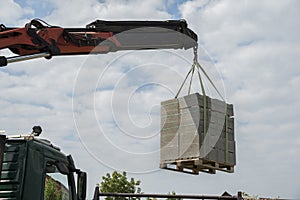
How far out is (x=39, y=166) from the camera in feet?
17.7

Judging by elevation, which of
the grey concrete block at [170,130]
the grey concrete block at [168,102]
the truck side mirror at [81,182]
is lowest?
the truck side mirror at [81,182]

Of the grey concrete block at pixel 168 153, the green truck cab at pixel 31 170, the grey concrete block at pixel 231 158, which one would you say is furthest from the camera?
the grey concrete block at pixel 231 158

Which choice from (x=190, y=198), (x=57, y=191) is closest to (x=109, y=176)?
(x=190, y=198)

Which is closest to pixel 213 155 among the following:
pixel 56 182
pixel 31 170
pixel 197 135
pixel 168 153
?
pixel 197 135

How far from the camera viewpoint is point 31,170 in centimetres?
527

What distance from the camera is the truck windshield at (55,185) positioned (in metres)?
5.50

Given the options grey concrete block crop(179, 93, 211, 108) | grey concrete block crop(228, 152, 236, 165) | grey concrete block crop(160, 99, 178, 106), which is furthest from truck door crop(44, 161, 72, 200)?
grey concrete block crop(228, 152, 236, 165)

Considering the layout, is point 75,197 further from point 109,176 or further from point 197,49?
point 109,176

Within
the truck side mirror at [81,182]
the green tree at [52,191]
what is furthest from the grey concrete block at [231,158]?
the green tree at [52,191]

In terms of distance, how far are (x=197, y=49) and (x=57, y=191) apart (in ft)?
13.1

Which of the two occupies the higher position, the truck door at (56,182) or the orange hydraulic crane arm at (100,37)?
the orange hydraulic crane arm at (100,37)

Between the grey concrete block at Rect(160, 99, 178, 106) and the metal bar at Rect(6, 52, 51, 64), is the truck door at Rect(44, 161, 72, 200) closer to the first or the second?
the metal bar at Rect(6, 52, 51, 64)

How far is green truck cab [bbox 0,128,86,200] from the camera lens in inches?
204

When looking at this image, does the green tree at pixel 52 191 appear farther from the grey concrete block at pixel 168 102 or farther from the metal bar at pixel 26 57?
the grey concrete block at pixel 168 102
